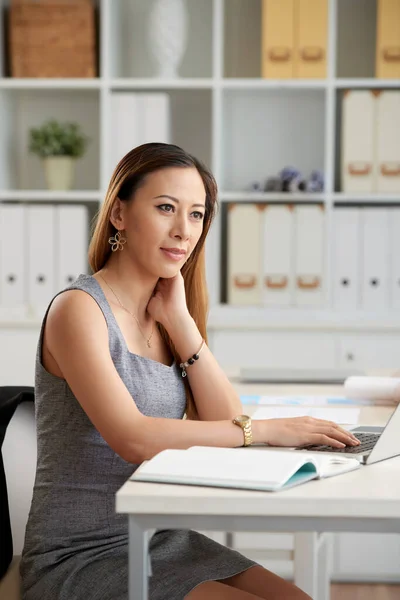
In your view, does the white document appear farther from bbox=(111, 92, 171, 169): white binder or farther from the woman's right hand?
bbox=(111, 92, 171, 169): white binder

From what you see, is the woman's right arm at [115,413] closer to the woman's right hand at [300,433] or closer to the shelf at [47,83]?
the woman's right hand at [300,433]

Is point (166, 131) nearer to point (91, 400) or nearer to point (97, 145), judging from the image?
point (97, 145)

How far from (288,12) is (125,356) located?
216 cm

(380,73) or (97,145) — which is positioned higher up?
(380,73)

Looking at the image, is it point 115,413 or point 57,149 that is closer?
point 115,413

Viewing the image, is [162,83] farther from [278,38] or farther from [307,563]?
[307,563]

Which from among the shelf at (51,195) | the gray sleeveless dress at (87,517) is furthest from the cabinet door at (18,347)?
the gray sleeveless dress at (87,517)

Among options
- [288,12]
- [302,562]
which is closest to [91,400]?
[302,562]

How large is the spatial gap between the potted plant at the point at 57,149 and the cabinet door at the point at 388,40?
1.19 m

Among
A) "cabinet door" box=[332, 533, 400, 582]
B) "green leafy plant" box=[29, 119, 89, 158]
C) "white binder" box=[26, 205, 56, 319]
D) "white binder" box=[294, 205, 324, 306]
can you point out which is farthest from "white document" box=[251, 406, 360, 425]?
"green leafy plant" box=[29, 119, 89, 158]

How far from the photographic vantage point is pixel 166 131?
3.32 metres

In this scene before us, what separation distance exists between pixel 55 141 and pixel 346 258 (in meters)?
1.21

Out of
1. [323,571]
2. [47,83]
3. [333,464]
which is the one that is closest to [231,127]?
[47,83]

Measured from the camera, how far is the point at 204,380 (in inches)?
63.8
